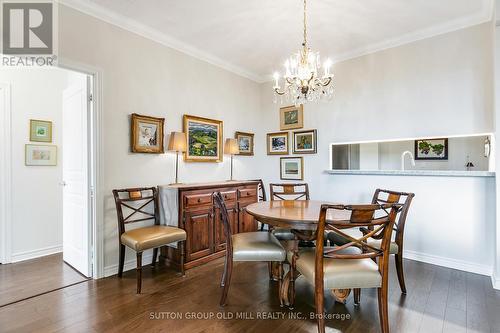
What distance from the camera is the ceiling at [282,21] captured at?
2777 mm

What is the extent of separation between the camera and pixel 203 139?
4.01 m

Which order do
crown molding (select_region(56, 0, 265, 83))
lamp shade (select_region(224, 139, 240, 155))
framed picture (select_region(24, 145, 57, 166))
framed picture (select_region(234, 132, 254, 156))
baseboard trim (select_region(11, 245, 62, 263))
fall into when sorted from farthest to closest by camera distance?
framed picture (select_region(234, 132, 254, 156)) → lamp shade (select_region(224, 139, 240, 155)) → framed picture (select_region(24, 145, 57, 166)) → baseboard trim (select_region(11, 245, 62, 263)) → crown molding (select_region(56, 0, 265, 83))

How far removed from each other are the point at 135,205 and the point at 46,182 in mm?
1617

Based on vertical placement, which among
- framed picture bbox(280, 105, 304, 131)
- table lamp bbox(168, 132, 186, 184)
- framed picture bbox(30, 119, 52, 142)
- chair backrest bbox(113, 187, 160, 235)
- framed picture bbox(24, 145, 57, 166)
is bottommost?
chair backrest bbox(113, 187, 160, 235)

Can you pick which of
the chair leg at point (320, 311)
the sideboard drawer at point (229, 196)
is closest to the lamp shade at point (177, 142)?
the sideboard drawer at point (229, 196)

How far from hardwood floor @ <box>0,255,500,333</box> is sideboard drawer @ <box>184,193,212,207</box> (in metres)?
0.82

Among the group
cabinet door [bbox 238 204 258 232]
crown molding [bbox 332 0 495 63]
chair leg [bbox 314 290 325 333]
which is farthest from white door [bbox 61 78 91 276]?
crown molding [bbox 332 0 495 63]

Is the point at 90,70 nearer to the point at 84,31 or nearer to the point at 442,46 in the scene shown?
the point at 84,31

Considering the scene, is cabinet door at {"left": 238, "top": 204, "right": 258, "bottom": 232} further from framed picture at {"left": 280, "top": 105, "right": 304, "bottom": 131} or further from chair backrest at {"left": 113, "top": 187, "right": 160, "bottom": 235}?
framed picture at {"left": 280, "top": 105, "right": 304, "bottom": 131}

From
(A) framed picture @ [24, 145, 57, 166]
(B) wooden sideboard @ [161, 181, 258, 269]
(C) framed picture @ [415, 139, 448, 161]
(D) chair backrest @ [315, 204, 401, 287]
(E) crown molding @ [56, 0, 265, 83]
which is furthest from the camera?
(A) framed picture @ [24, 145, 57, 166]

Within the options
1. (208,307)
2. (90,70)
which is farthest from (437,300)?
(90,70)

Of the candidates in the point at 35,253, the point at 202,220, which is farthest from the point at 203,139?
the point at 35,253

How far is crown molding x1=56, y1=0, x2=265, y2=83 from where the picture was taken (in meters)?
2.74

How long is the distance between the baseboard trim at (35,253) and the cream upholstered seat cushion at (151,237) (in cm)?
173
